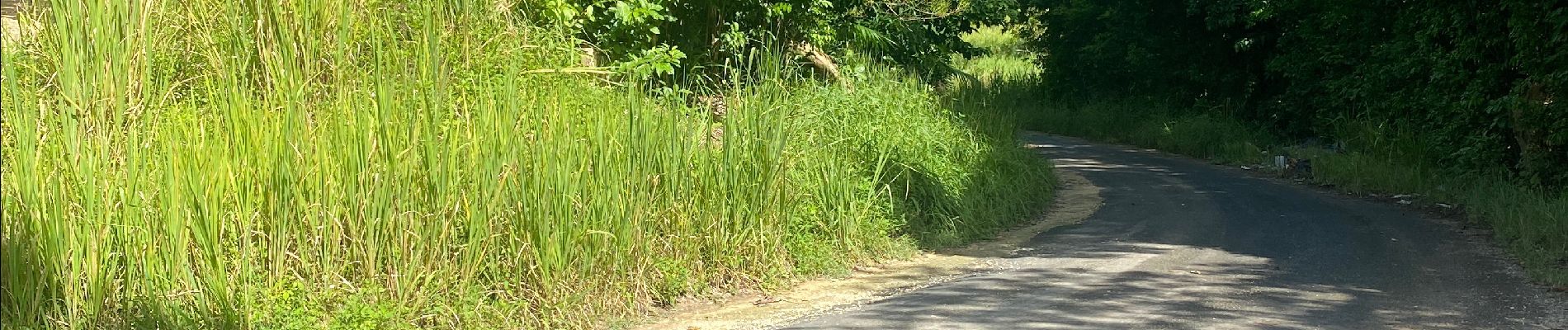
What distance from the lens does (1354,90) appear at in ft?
57.7

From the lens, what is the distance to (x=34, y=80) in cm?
646

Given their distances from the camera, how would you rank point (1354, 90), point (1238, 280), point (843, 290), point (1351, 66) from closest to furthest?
point (1238, 280), point (843, 290), point (1354, 90), point (1351, 66)

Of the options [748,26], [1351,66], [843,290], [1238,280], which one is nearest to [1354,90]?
[1351,66]

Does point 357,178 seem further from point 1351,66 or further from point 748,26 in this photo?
point 1351,66

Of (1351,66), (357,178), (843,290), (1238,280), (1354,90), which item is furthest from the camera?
(1351,66)

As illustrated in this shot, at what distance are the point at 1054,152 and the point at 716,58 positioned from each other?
1097cm

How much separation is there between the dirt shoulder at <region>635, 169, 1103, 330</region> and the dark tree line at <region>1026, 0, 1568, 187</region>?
13.9ft

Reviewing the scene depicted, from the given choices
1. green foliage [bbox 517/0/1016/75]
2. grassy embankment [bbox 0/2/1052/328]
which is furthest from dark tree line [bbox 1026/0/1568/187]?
grassy embankment [bbox 0/2/1052/328]

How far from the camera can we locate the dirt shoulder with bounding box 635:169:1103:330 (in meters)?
7.70

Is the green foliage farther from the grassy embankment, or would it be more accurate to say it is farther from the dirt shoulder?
the dirt shoulder

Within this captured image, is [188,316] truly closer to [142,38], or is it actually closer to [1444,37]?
[142,38]

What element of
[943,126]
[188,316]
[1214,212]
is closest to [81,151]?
[188,316]

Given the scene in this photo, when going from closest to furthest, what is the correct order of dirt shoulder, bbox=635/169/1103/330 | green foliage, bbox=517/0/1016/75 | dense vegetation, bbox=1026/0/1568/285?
dirt shoulder, bbox=635/169/1103/330 < green foliage, bbox=517/0/1016/75 < dense vegetation, bbox=1026/0/1568/285

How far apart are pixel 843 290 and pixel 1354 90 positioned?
438 inches
